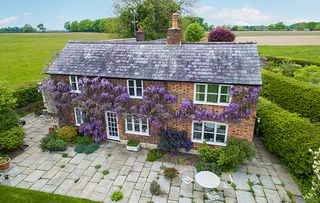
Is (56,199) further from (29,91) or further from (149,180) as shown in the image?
(29,91)

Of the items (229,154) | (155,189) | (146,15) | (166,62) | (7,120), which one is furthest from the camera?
(146,15)

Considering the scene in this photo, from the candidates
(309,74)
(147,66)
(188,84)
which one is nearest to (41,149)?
(147,66)

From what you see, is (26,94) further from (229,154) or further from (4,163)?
(229,154)

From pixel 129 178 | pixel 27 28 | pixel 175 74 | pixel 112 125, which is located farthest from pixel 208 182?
pixel 27 28

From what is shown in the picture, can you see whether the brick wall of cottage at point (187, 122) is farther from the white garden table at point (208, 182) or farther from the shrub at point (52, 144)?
the shrub at point (52, 144)

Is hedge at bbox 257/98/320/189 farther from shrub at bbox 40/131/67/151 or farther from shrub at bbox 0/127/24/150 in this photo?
shrub at bbox 0/127/24/150

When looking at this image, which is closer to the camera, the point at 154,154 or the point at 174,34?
the point at 154,154

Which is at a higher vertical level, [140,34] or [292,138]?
[140,34]
